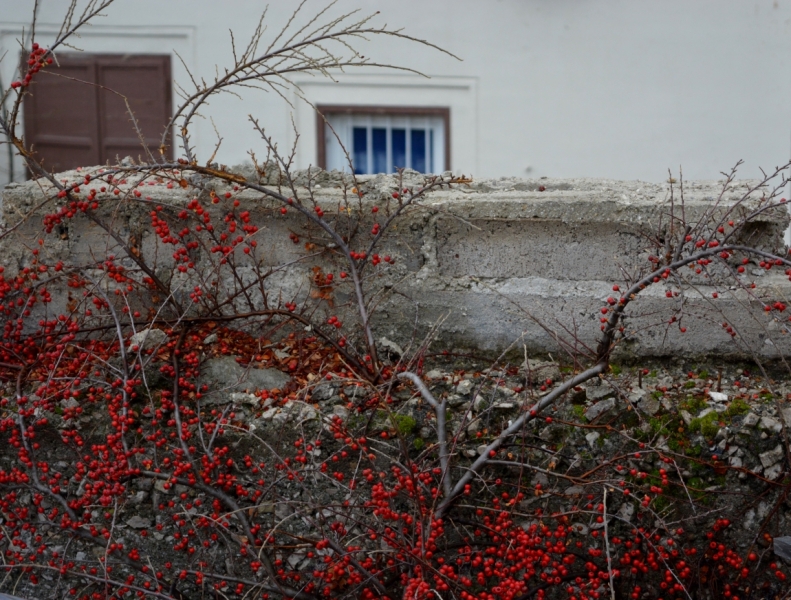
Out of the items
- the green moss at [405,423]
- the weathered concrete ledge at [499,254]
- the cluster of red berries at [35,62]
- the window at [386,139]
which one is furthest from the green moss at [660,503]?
the window at [386,139]

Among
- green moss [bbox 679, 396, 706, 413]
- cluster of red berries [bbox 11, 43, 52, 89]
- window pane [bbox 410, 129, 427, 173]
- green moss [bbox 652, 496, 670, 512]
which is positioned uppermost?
cluster of red berries [bbox 11, 43, 52, 89]

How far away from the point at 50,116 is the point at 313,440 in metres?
4.03

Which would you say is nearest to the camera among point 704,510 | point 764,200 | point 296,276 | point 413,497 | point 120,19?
point 413,497

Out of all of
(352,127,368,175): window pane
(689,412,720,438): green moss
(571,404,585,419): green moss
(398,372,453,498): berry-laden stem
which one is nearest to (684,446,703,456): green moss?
(689,412,720,438): green moss

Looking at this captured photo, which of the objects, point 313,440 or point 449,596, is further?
point 313,440

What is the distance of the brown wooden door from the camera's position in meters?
5.30

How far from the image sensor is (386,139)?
5488mm

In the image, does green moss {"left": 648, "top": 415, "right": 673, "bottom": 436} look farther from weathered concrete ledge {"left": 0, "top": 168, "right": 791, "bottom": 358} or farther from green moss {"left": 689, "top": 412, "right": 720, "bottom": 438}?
weathered concrete ledge {"left": 0, "top": 168, "right": 791, "bottom": 358}

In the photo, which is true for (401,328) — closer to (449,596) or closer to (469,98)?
(449,596)

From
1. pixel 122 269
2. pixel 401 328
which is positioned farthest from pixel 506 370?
pixel 122 269

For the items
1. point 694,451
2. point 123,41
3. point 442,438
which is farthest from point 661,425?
point 123,41

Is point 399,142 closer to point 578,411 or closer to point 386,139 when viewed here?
point 386,139

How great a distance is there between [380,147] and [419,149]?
0.26 m

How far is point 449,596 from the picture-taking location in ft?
6.74
